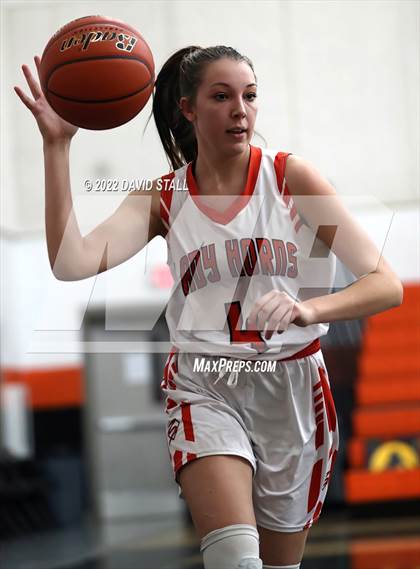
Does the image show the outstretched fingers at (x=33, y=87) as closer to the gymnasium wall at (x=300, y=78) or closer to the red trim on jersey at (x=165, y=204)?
the red trim on jersey at (x=165, y=204)

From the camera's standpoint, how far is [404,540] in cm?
561

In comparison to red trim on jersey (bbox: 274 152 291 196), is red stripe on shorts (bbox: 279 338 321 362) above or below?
below

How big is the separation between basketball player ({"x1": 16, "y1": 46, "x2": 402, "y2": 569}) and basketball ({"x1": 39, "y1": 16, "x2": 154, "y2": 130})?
0.35 ft

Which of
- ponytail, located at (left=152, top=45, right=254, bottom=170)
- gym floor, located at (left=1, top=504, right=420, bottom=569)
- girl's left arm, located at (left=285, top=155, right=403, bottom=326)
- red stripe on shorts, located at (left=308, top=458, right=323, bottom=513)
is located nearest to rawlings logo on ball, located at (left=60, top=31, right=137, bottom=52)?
ponytail, located at (left=152, top=45, right=254, bottom=170)

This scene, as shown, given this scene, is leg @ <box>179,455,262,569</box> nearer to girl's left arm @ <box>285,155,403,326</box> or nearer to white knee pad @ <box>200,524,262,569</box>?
white knee pad @ <box>200,524,262,569</box>

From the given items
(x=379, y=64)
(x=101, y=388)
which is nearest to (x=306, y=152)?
(x=379, y=64)

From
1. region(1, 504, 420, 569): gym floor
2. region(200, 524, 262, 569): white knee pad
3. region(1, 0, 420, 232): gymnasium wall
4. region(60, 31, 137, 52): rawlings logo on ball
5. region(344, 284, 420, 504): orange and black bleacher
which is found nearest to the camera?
region(200, 524, 262, 569): white knee pad

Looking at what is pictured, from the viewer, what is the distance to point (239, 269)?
7.54 feet

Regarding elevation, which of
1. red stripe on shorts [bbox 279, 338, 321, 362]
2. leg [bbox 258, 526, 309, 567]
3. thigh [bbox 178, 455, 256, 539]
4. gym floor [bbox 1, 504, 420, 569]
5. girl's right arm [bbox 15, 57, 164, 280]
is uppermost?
girl's right arm [bbox 15, 57, 164, 280]

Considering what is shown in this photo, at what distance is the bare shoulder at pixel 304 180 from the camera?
228 cm

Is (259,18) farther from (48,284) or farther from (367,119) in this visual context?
(48,284)

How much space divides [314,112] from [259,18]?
42cm

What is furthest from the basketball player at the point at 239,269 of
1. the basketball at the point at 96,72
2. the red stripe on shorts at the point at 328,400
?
the basketball at the point at 96,72

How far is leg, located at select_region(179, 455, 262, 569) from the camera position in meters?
2.02
